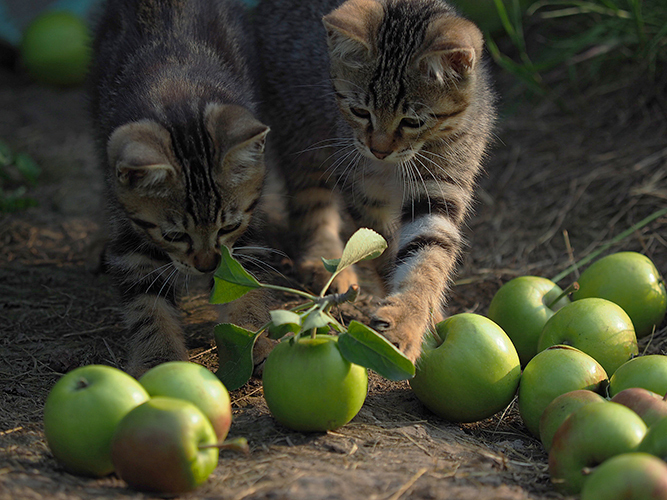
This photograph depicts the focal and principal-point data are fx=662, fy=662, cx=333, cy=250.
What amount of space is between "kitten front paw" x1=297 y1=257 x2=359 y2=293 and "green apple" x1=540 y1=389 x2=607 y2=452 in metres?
1.78

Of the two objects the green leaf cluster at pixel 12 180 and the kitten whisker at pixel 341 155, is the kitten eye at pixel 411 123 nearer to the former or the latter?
the kitten whisker at pixel 341 155

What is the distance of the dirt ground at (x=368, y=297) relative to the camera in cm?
216

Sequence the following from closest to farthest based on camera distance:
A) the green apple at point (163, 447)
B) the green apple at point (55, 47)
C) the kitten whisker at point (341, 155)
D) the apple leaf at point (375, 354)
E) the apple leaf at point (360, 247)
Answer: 1. the green apple at point (163, 447)
2. the apple leaf at point (375, 354)
3. the apple leaf at point (360, 247)
4. the kitten whisker at point (341, 155)
5. the green apple at point (55, 47)

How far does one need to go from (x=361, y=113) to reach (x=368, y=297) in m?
1.18

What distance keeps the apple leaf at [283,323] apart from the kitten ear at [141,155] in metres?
0.80

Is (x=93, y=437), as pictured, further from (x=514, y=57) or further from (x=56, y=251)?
(x=514, y=57)

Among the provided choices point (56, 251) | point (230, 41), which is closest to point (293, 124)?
point (230, 41)

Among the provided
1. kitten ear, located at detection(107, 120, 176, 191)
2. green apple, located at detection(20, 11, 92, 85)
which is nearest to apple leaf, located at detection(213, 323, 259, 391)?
kitten ear, located at detection(107, 120, 176, 191)

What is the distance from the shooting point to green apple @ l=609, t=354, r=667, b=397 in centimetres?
244

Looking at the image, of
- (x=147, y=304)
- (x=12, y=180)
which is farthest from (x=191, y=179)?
(x=12, y=180)

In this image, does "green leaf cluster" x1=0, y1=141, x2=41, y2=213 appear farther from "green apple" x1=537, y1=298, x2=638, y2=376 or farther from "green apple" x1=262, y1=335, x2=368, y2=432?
"green apple" x1=537, y1=298, x2=638, y2=376

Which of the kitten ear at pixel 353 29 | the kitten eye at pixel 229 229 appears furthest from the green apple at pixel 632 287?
the kitten eye at pixel 229 229

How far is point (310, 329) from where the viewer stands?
2.49 meters

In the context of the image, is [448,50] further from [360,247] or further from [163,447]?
[163,447]
